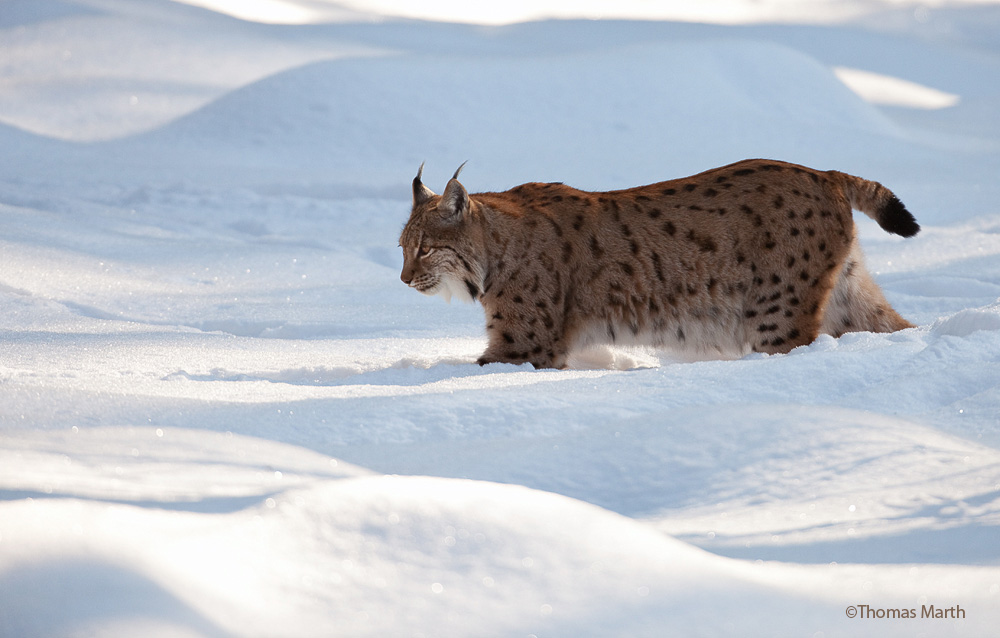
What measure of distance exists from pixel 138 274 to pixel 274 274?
946 millimetres

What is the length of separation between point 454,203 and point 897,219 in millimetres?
2112

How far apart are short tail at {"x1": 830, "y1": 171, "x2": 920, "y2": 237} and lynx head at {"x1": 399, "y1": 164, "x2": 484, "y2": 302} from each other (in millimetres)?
1829

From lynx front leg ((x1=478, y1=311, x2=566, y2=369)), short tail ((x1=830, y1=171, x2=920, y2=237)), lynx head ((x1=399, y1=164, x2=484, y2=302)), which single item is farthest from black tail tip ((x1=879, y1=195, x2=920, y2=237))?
lynx head ((x1=399, y1=164, x2=484, y2=302))

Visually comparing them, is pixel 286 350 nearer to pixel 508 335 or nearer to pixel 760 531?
pixel 508 335

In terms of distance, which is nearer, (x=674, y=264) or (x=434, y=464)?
(x=434, y=464)

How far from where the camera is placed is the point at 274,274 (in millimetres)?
7496

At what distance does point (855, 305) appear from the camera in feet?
16.3

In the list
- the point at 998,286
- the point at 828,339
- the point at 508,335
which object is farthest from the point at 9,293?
the point at 998,286

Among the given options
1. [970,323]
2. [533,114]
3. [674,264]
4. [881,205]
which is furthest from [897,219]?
[533,114]

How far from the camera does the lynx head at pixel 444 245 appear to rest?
4887 millimetres

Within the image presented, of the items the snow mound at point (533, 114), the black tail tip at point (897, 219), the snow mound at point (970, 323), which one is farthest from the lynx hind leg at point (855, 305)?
the snow mound at point (533, 114)

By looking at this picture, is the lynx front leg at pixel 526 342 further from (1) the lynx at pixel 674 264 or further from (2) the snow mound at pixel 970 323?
(2) the snow mound at pixel 970 323

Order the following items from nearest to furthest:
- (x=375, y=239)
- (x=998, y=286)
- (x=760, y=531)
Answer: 1. (x=760, y=531)
2. (x=998, y=286)
3. (x=375, y=239)

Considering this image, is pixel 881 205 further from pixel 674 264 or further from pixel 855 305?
pixel 674 264
